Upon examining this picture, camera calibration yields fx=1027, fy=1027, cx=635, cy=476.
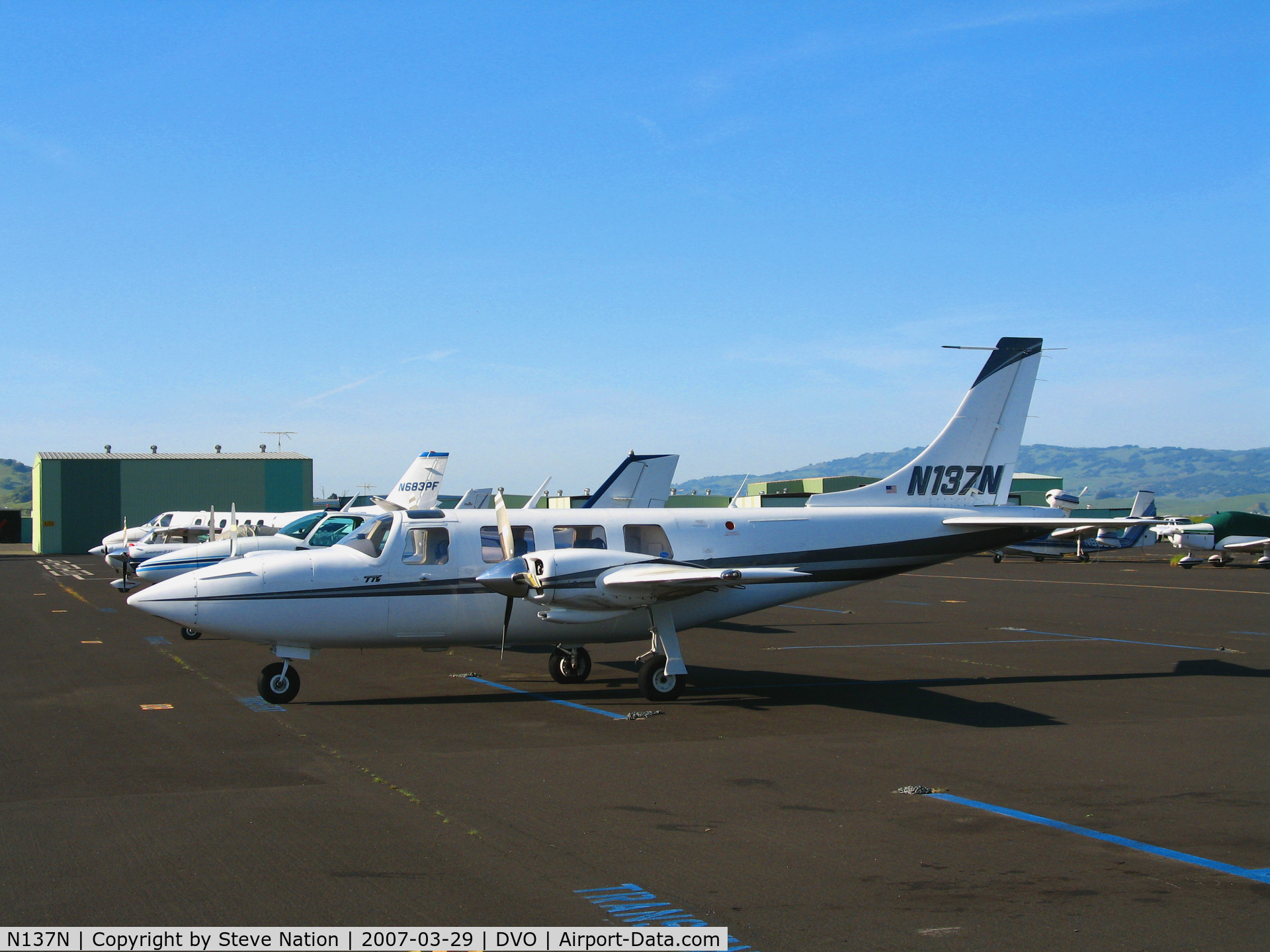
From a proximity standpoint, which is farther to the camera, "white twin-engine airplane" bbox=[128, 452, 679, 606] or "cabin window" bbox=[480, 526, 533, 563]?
"white twin-engine airplane" bbox=[128, 452, 679, 606]

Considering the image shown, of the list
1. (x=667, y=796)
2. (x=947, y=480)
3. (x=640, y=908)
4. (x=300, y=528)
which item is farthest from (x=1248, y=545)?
(x=640, y=908)

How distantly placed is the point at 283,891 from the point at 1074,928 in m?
4.49

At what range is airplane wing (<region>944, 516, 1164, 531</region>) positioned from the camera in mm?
15148

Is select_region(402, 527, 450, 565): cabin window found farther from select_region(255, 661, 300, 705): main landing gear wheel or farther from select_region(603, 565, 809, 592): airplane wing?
select_region(603, 565, 809, 592): airplane wing

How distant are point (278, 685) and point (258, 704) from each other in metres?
0.35

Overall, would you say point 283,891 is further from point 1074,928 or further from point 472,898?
point 1074,928

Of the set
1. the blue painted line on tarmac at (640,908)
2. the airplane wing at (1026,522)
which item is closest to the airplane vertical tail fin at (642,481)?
the airplane wing at (1026,522)

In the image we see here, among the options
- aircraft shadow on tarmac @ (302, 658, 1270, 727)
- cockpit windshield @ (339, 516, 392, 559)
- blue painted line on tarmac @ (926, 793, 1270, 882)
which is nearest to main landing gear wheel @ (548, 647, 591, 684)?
aircraft shadow on tarmac @ (302, 658, 1270, 727)

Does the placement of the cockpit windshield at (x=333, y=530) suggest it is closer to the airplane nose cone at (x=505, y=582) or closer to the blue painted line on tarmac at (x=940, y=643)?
the airplane nose cone at (x=505, y=582)

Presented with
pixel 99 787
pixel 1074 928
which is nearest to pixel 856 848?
pixel 1074 928

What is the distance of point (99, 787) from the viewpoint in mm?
Answer: 8727

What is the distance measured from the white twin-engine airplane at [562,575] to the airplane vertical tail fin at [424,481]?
2379cm

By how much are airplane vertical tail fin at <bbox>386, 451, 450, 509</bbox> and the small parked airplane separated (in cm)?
3666

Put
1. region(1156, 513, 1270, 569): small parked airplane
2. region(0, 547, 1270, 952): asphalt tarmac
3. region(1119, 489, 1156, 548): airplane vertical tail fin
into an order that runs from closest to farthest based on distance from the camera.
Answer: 1. region(0, 547, 1270, 952): asphalt tarmac
2. region(1156, 513, 1270, 569): small parked airplane
3. region(1119, 489, 1156, 548): airplane vertical tail fin
